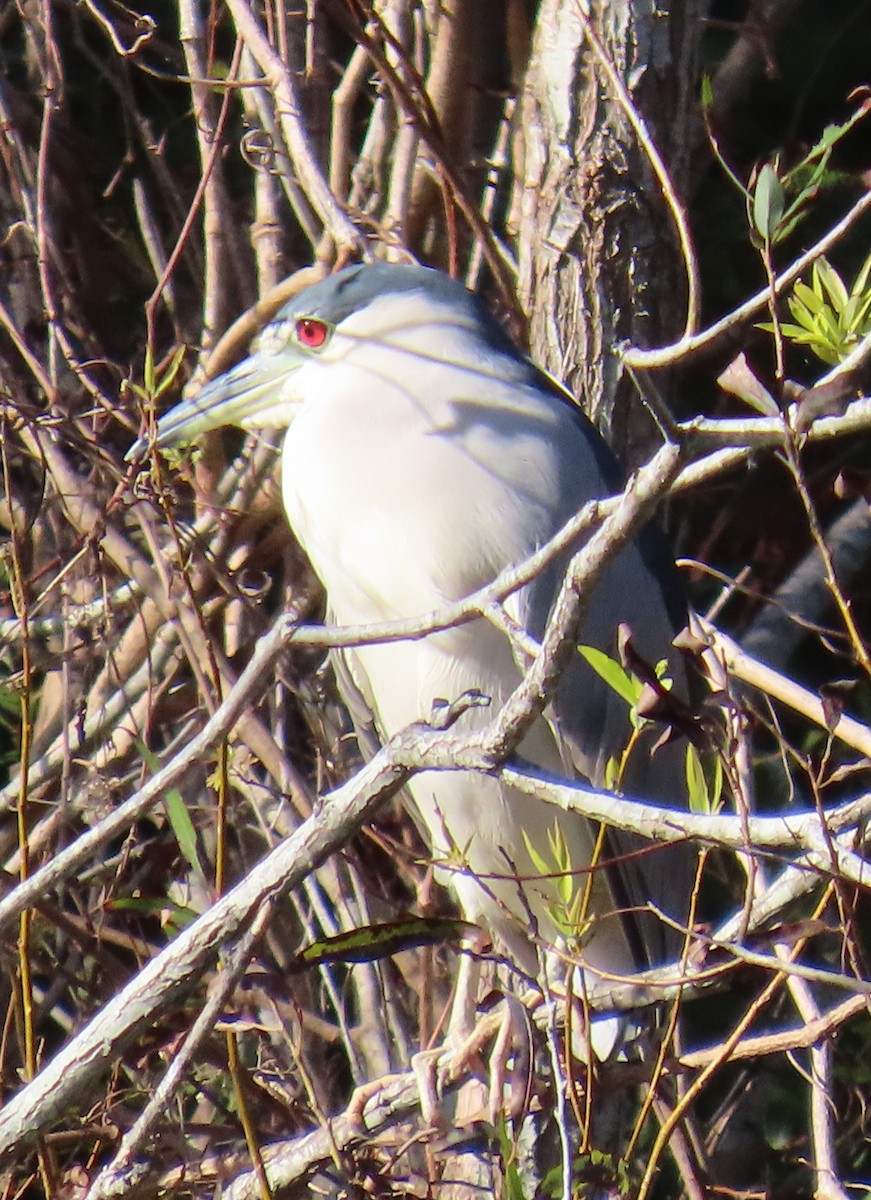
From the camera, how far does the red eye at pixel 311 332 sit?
2225mm

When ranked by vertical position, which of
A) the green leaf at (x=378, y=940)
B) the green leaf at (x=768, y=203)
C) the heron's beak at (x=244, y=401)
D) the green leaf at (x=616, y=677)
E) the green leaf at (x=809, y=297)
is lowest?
the green leaf at (x=378, y=940)

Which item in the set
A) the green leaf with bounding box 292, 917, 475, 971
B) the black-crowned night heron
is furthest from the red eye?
the green leaf with bounding box 292, 917, 475, 971

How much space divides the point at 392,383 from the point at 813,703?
70cm

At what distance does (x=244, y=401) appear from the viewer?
2281 millimetres

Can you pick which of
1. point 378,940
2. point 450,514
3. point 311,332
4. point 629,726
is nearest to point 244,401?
point 311,332

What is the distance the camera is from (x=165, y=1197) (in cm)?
175

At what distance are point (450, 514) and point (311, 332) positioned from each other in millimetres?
388

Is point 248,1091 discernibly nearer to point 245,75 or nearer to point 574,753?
point 574,753

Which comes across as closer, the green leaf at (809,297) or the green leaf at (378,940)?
the green leaf at (809,297)

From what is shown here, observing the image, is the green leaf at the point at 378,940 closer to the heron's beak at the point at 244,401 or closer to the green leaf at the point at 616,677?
the green leaf at the point at 616,677

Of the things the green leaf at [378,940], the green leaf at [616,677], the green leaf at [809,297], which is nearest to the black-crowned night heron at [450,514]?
the green leaf at [378,940]

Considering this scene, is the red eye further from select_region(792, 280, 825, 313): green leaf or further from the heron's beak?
select_region(792, 280, 825, 313): green leaf

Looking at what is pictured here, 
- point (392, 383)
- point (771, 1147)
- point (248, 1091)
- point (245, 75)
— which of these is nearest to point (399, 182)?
point (245, 75)

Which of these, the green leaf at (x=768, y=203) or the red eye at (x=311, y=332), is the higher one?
the green leaf at (x=768, y=203)
